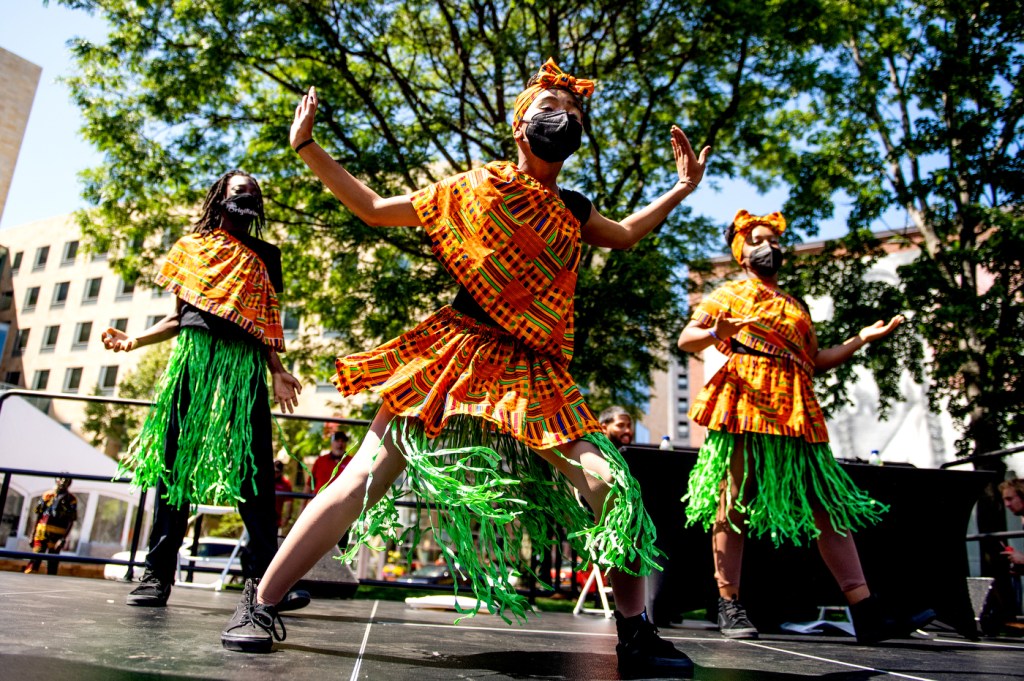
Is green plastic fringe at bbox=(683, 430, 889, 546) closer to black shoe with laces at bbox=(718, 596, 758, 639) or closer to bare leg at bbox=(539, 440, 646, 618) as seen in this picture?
black shoe with laces at bbox=(718, 596, 758, 639)

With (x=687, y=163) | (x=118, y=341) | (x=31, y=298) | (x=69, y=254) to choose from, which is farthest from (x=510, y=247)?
(x=31, y=298)

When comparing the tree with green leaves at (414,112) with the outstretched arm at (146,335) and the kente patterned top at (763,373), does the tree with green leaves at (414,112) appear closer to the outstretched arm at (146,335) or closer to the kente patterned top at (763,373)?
the kente patterned top at (763,373)

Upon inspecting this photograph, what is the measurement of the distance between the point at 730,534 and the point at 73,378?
137 ft

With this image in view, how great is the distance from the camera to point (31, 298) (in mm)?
41656

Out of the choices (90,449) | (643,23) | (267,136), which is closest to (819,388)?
(643,23)

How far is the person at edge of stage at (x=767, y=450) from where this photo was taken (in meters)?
3.29

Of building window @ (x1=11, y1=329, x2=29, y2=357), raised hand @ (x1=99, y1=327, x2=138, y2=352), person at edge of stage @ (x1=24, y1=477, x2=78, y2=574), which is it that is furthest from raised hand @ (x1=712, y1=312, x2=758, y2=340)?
building window @ (x1=11, y1=329, x2=29, y2=357)

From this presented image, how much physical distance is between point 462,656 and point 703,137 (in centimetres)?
847

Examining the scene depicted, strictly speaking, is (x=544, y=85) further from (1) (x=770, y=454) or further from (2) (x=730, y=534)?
(2) (x=730, y=534)

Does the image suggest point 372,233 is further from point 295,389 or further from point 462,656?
point 462,656

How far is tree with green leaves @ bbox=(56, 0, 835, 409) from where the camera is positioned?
916cm

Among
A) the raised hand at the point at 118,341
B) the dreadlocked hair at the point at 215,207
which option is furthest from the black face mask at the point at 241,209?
the raised hand at the point at 118,341

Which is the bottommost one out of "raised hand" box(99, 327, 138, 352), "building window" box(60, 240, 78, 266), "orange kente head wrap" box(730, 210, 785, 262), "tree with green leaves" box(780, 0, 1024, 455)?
"raised hand" box(99, 327, 138, 352)

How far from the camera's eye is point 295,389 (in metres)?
3.24
